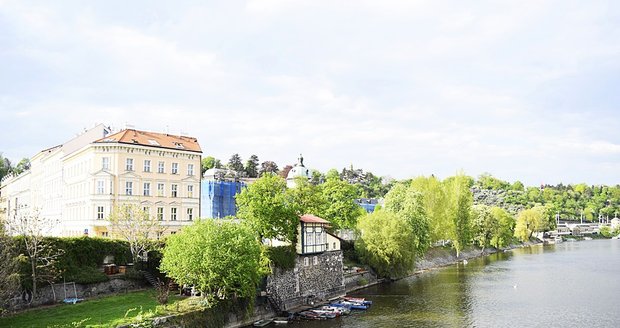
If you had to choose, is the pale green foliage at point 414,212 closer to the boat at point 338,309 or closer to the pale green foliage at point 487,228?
the boat at point 338,309

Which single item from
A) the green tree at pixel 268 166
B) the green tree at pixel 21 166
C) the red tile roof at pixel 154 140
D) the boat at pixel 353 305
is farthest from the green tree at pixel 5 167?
the boat at pixel 353 305

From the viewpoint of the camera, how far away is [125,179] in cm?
5559

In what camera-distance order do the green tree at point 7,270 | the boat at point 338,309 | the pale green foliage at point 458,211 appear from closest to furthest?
the green tree at point 7,270 → the boat at point 338,309 → the pale green foliage at point 458,211

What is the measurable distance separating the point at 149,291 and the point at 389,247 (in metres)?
A: 29.3

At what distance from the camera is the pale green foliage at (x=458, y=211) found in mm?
86000

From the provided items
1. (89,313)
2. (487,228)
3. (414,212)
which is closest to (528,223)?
(487,228)

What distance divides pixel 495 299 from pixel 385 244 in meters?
13.8

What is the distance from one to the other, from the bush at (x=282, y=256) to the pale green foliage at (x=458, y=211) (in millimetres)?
45462

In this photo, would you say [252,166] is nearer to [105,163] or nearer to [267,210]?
[105,163]

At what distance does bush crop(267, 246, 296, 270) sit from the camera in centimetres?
4347

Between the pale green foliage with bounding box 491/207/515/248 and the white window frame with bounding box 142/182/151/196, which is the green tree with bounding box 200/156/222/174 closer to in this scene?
the pale green foliage with bounding box 491/207/515/248

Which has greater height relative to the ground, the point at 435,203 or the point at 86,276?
the point at 435,203

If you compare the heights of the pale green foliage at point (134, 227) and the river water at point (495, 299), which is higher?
the pale green foliage at point (134, 227)

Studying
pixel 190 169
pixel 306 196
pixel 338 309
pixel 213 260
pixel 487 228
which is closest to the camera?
pixel 213 260
